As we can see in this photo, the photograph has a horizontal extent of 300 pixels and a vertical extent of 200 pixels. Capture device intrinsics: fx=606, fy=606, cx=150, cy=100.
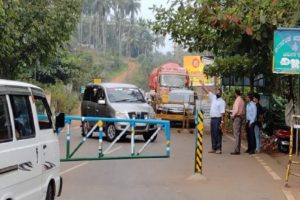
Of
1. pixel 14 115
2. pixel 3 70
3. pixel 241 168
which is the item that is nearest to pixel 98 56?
pixel 3 70

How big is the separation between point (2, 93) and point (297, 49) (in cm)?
763

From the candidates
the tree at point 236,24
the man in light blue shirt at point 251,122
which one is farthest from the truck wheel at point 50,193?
the man in light blue shirt at point 251,122

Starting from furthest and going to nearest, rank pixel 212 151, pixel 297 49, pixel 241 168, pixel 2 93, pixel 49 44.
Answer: pixel 49 44
pixel 212 151
pixel 241 168
pixel 297 49
pixel 2 93

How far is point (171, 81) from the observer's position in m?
42.8

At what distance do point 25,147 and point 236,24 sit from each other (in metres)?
7.98

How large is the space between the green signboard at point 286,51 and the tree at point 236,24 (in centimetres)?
101

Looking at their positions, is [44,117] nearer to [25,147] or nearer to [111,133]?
[25,147]

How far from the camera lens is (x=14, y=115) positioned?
6.72 metres

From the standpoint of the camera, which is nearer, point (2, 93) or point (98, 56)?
point (2, 93)

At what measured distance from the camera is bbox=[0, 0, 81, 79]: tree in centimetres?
2233

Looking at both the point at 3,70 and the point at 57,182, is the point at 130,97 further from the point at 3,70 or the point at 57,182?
the point at 57,182

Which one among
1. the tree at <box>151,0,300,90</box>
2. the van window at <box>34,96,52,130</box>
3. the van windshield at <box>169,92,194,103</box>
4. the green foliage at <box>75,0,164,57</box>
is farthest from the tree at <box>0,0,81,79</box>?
the green foliage at <box>75,0,164,57</box>

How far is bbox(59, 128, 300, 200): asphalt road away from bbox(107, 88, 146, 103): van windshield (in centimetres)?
444

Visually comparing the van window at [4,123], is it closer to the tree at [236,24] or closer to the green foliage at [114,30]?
the tree at [236,24]
